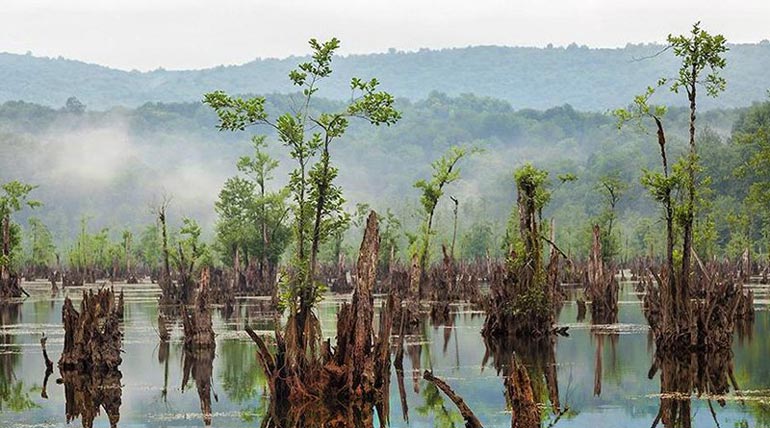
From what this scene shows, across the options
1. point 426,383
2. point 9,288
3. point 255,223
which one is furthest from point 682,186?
point 255,223

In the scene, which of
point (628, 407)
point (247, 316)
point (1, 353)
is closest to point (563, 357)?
point (628, 407)

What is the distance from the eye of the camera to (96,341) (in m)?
21.5

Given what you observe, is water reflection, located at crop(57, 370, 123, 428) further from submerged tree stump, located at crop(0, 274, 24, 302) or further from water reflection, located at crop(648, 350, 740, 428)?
submerged tree stump, located at crop(0, 274, 24, 302)

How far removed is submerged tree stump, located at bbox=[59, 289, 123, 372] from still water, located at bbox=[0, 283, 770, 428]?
1.47 ft

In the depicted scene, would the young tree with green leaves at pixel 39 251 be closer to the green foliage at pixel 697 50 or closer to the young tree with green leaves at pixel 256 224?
the young tree with green leaves at pixel 256 224

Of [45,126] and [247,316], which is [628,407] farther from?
[45,126]

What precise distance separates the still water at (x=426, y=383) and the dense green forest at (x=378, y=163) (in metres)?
71.5

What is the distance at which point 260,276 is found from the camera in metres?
50.9

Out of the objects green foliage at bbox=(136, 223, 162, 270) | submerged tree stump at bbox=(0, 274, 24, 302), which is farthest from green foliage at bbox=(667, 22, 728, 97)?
green foliage at bbox=(136, 223, 162, 270)

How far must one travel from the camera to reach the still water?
53.8 ft

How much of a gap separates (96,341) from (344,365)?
657cm

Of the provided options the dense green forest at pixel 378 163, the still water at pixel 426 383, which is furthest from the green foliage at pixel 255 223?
the dense green forest at pixel 378 163

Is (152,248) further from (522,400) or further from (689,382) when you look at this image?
(522,400)

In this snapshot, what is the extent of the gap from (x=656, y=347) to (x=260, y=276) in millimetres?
29505
